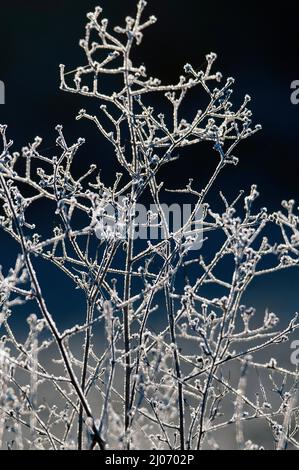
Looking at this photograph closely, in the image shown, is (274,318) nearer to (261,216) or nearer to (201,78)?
(261,216)

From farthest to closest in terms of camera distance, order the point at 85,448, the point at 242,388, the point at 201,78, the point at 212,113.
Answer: the point at 212,113
the point at 201,78
the point at 85,448
the point at 242,388

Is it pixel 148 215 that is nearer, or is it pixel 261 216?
pixel 261 216

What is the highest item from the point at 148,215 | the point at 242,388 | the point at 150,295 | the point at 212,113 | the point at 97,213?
the point at 212,113

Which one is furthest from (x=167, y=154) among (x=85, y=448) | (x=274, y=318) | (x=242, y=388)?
(x=85, y=448)

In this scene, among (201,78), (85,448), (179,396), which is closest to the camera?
(85,448)

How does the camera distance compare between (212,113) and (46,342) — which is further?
(212,113)

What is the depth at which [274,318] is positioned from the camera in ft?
10.5

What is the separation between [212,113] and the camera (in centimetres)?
410

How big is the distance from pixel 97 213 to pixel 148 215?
37.6 inches
